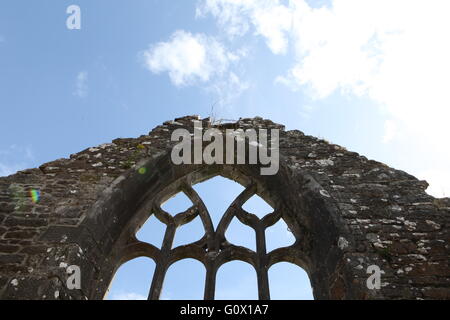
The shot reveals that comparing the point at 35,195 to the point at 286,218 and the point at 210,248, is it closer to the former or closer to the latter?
the point at 210,248

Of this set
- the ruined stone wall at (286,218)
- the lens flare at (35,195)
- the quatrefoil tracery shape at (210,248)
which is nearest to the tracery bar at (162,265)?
the quatrefoil tracery shape at (210,248)

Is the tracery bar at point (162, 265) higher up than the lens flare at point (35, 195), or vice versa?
the lens flare at point (35, 195)

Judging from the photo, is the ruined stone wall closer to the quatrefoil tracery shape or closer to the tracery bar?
the quatrefoil tracery shape

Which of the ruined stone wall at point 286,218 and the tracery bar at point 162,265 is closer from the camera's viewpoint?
the ruined stone wall at point 286,218

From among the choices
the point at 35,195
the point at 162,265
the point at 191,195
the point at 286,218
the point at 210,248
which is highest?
the point at 191,195

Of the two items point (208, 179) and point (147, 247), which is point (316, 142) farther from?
point (147, 247)

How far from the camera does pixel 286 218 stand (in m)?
4.94

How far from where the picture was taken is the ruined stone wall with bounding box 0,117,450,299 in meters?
3.56

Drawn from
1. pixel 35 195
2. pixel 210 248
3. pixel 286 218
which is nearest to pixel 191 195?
pixel 210 248

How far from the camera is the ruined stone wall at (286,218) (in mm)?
3557

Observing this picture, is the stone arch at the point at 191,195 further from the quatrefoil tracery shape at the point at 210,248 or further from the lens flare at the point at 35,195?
the lens flare at the point at 35,195

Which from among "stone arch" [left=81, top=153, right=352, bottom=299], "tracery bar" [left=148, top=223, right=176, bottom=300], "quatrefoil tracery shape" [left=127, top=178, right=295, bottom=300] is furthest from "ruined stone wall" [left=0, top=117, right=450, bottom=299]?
"tracery bar" [left=148, top=223, right=176, bottom=300]

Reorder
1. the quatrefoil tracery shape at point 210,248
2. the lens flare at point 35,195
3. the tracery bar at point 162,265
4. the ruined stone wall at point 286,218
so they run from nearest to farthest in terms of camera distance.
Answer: the ruined stone wall at point 286,218 < the tracery bar at point 162,265 < the quatrefoil tracery shape at point 210,248 < the lens flare at point 35,195
